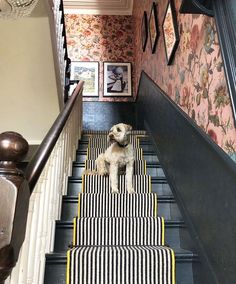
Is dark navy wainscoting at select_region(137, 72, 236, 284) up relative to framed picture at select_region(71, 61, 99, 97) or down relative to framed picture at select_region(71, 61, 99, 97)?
down

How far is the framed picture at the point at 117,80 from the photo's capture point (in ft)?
18.9

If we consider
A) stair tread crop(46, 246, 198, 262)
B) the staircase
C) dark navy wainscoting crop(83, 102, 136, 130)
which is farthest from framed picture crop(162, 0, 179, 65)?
dark navy wainscoting crop(83, 102, 136, 130)

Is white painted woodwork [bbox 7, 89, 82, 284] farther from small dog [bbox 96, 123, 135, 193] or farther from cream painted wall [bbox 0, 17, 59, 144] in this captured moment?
cream painted wall [bbox 0, 17, 59, 144]

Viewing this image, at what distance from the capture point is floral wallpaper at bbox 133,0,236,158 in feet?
5.57

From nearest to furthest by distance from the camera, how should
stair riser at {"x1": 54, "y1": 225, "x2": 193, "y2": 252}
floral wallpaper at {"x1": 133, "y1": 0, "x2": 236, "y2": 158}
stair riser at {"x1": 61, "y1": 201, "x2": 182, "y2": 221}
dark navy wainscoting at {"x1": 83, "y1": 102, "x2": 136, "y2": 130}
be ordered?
1. floral wallpaper at {"x1": 133, "y1": 0, "x2": 236, "y2": 158}
2. stair riser at {"x1": 54, "y1": 225, "x2": 193, "y2": 252}
3. stair riser at {"x1": 61, "y1": 201, "x2": 182, "y2": 221}
4. dark navy wainscoting at {"x1": 83, "y1": 102, "x2": 136, "y2": 130}

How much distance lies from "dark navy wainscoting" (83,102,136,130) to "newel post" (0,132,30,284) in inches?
187

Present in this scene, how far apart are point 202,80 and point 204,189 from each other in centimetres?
70

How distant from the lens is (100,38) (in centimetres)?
599

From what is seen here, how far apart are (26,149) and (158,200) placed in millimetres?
1876

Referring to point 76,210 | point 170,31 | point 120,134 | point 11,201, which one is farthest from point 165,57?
point 11,201

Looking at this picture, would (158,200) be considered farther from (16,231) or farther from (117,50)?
(117,50)

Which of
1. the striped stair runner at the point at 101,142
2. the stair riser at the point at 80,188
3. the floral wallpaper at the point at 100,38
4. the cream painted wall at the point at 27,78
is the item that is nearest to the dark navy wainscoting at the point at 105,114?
the floral wallpaper at the point at 100,38

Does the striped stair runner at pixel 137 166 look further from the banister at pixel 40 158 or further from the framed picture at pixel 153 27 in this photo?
the framed picture at pixel 153 27

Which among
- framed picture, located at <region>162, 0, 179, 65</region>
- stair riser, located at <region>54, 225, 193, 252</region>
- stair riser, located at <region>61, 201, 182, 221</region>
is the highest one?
framed picture, located at <region>162, 0, 179, 65</region>
